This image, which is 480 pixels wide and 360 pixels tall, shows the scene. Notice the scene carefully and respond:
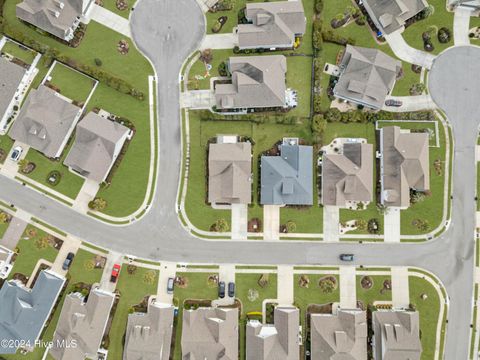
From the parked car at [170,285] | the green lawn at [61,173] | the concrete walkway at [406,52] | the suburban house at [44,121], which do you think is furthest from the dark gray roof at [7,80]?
the concrete walkway at [406,52]

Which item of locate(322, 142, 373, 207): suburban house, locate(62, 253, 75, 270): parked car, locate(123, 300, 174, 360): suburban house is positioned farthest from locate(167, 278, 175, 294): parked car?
locate(322, 142, 373, 207): suburban house

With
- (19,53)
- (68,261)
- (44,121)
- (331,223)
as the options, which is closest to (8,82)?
(19,53)

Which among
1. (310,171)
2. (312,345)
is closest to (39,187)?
(310,171)

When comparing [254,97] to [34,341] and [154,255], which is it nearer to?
[154,255]

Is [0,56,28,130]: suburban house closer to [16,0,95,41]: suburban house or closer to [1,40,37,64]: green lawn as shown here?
[1,40,37,64]: green lawn

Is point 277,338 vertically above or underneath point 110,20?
underneath

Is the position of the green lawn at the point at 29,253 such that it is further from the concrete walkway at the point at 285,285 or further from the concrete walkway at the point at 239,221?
the concrete walkway at the point at 285,285

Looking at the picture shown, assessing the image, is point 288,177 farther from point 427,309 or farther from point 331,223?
point 427,309

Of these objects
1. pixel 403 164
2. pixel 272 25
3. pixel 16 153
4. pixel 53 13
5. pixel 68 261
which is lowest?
pixel 68 261
